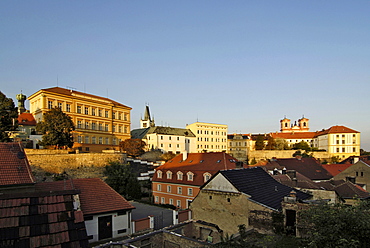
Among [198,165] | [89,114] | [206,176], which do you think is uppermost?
[89,114]

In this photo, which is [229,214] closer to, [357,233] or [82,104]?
[357,233]

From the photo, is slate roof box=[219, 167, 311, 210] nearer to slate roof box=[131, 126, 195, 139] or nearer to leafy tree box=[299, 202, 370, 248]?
leafy tree box=[299, 202, 370, 248]

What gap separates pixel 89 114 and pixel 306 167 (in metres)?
41.8

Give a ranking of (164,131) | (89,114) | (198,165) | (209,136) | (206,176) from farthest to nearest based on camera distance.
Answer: (209,136)
(164,131)
(89,114)
(198,165)
(206,176)

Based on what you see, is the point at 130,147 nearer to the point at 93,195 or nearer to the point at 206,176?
the point at 206,176

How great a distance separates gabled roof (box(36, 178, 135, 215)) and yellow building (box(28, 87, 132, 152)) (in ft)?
101

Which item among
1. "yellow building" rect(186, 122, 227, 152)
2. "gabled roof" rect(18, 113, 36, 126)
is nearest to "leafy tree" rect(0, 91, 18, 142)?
"gabled roof" rect(18, 113, 36, 126)

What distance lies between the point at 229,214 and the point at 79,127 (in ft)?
131

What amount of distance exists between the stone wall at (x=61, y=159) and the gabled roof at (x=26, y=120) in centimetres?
1326

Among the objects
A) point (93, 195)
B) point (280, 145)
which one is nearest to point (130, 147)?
point (93, 195)

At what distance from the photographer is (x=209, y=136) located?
277 ft

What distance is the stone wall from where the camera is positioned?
30.8 m

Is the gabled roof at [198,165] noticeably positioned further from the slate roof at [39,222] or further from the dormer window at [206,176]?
the slate roof at [39,222]

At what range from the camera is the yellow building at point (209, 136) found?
8206 centimetres
